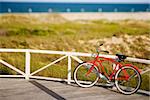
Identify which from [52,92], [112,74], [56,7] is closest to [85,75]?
[112,74]

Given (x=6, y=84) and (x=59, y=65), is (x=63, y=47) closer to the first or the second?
(x=59, y=65)

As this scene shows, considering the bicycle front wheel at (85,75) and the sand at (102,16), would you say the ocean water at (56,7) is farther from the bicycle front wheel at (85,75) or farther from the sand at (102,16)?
the bicycle front wheel at (85,75)

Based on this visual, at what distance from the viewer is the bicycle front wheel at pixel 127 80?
5219 mm

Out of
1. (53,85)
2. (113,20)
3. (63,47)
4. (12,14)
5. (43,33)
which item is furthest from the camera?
(113,20)

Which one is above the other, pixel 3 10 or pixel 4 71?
pixel 3 10

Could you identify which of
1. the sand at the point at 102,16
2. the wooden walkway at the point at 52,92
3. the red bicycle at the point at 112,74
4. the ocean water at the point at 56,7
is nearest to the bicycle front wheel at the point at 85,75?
the red bicycle at the point at 112,74

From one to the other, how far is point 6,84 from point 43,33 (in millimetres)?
17377

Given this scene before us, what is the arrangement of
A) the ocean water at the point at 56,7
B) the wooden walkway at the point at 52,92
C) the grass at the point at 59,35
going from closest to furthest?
the wooden walkway at the point at 52,92 < the grass at the point at 59,35 < the ocean water at the point at 56,7

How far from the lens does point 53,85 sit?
5832 mm

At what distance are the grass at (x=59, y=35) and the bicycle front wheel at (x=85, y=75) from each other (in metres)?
0.62

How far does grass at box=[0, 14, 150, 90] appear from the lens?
8.09 m

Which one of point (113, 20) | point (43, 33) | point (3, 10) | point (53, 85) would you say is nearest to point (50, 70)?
point (53, 85)

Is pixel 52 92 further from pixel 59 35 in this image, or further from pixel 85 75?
pixel 59 35

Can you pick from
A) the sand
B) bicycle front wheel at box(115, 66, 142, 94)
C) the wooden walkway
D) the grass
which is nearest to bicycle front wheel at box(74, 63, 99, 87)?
the wooden walkway
